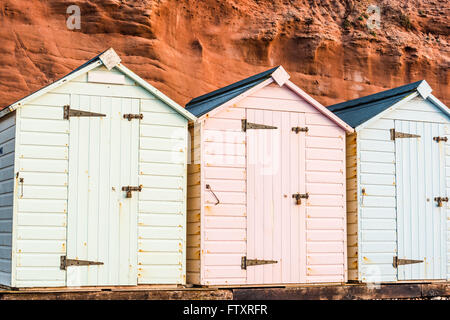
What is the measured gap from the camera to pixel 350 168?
11.5 meters

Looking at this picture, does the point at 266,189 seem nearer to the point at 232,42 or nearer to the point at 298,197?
the point at 298,197

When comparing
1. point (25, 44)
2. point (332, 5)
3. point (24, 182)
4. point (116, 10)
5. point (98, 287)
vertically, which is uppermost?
point (332, 5)

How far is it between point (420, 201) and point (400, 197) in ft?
1.34

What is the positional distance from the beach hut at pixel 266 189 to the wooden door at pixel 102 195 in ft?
3.49

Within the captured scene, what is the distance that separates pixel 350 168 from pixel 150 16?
1256 centimetres

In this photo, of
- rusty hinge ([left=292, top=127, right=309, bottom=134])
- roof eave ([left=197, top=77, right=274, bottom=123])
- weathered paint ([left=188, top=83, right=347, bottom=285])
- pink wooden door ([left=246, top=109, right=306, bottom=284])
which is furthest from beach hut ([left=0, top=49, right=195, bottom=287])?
rusty hinge ([left=292, top=127, right=309, bottom=134])

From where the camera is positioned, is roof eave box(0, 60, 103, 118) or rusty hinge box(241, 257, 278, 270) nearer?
roof eave box(0, 60, 103, 118)

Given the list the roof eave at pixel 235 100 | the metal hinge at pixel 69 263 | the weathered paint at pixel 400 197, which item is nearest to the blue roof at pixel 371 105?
the weathered paint at pixel 400 197

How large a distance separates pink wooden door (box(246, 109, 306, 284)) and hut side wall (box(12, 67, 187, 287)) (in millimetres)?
1104

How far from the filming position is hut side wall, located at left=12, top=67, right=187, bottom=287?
9.30 meters

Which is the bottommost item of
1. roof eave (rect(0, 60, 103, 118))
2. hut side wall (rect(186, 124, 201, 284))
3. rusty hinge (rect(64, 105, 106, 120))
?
hut side wall (rect(186, 124, 201, 284))

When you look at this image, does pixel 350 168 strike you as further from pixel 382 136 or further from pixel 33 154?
pixel 33 154

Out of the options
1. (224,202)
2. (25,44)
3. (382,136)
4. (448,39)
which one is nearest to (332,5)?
(448,39)

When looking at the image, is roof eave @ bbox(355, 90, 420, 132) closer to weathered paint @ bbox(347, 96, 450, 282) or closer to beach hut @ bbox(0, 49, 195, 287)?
weathered paint @ bbox(347, 96, 450, 282)
